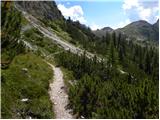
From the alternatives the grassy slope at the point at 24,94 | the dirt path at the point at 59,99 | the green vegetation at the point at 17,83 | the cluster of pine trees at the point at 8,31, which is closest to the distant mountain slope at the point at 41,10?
the dirt path at the point at 59,99

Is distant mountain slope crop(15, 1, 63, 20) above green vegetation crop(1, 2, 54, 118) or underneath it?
above

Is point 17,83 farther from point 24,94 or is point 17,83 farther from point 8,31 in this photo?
point 8,31

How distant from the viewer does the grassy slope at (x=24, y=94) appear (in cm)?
2019

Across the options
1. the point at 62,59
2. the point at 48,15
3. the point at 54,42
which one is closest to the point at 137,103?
the point at 62,59

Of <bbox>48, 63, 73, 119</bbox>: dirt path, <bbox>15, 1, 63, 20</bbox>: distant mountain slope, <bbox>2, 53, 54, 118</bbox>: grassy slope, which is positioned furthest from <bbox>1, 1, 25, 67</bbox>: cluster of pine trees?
<bbox>15, 1, 63, 20</bbox>: distant mountain slope

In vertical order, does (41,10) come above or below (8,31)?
above

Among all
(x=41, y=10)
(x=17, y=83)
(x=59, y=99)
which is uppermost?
(x=41, y=10)

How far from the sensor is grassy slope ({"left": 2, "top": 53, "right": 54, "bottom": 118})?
20.2m

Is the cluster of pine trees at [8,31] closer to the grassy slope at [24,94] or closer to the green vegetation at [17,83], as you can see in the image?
the green vegetation at [17,83]

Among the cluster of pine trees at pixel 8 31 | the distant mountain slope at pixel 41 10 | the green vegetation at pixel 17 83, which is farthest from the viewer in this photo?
the distant mountain slope at pixel 41 10

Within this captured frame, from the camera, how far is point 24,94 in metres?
23.7

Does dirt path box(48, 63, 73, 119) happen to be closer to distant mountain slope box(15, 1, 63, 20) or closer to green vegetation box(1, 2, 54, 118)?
green vegetation box(1, 2, 54, 118)

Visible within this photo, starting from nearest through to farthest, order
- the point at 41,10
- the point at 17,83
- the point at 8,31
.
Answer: the point at 8,31
the point at 17,83
the point at 41,10

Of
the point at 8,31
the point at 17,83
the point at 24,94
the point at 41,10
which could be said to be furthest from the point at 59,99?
the point at 41,10
